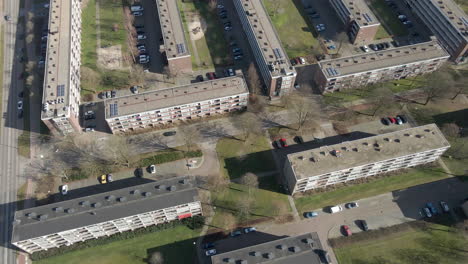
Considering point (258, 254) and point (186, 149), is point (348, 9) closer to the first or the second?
point (186, 149)

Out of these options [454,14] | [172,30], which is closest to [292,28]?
[172,30]

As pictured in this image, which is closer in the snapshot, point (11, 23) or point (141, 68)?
point (141, 68)

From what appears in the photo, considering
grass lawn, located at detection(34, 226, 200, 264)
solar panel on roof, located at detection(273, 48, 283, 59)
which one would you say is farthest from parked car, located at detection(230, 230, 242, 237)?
solar panel on roof, located at detection(273, 48, 283, 59)

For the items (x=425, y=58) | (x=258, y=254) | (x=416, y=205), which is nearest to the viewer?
(x=258, y=254)

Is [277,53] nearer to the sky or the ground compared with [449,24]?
nearer to the sky

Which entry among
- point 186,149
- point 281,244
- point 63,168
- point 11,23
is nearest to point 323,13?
point 186,149

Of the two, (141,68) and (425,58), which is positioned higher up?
(141,68)

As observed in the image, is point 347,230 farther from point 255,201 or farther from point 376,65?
point 376,65
